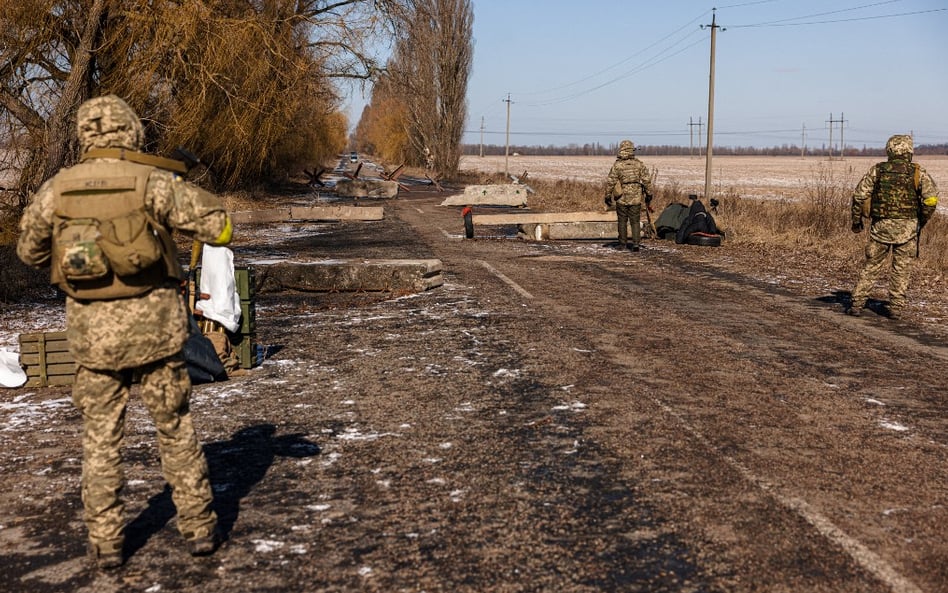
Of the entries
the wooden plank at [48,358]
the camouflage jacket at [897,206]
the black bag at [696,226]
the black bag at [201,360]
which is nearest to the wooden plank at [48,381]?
Result: the wooden plank at [48,358]

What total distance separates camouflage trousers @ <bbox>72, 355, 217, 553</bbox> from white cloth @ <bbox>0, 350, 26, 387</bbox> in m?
3.62

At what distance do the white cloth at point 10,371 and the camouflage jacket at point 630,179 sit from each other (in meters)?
10.9

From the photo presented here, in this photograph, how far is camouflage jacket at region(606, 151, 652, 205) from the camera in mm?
15734

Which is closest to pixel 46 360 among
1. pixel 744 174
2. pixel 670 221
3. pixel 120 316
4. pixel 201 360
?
pixel 201 360

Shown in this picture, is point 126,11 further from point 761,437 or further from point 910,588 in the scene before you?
point 910,588

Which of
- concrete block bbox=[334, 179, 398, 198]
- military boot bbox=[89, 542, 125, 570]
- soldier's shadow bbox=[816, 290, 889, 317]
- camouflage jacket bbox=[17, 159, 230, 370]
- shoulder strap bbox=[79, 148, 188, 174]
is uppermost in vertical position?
concrete block bbox=[334, 179, 398, 198]

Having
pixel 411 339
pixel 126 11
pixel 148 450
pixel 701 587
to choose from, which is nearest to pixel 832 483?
pixel 701 587

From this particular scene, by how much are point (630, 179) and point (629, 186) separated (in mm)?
128

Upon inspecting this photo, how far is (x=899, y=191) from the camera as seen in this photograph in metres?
9.59

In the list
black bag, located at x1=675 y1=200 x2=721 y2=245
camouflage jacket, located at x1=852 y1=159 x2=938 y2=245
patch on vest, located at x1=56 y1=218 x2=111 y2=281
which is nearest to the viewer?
patch on vest, located at x1=56 y1=218 x2=111 y2=281

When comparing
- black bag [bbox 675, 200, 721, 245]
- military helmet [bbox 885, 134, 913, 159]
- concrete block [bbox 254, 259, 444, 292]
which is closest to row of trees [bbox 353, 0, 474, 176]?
black bag [bbox 675, 200, 721, 245]

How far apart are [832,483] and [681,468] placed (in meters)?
0.75

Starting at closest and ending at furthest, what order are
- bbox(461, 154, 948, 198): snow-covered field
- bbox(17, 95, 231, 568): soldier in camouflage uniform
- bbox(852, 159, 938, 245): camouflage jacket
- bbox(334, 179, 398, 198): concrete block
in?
bbox(17, 95, 231, 568): soldier in camouflage uniform, bbox(852, 159, 938, 245): camouflage jacket, bbox(334, 179, 398, 198): concrete block, bbox(461, 154, 948, 198): snow-covered field

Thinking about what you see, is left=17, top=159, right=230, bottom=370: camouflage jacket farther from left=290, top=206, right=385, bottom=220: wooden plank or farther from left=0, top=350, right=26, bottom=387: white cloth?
left=290, top=206, right=385, bottom=220: wooden plank
